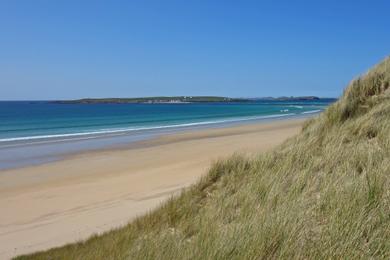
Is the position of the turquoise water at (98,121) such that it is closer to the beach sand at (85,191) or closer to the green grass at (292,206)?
the beach sand at (85,191)

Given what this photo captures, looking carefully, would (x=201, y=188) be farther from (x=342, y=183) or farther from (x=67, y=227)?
(x=67, y=227)

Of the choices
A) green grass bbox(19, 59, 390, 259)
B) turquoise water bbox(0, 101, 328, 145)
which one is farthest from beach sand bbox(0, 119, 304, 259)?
turquoise water bbox(0, 101, 328, 145)

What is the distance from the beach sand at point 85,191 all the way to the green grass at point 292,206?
1.85m

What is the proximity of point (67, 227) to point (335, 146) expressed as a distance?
5610mm

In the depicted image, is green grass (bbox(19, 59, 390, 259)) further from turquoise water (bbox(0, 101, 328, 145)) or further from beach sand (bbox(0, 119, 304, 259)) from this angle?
turquoise water (bbox(0, 101, 328, 145))

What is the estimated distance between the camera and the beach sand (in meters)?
7.43

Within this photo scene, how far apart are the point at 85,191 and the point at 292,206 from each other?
8.75 meters

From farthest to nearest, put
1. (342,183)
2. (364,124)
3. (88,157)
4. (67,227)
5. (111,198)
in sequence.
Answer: (88,157) < (111,198) < (67,227) < (364,124) < (342,183)

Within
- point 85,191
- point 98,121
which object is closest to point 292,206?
point 85,191

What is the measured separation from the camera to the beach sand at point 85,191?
7430 millimetres

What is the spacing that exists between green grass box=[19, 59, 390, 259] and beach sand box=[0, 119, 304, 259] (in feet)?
6.08

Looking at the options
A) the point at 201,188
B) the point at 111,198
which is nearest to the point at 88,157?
the point at 111,198

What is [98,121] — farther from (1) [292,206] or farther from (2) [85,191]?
(1) [292,206]

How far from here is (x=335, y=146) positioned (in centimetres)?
493
